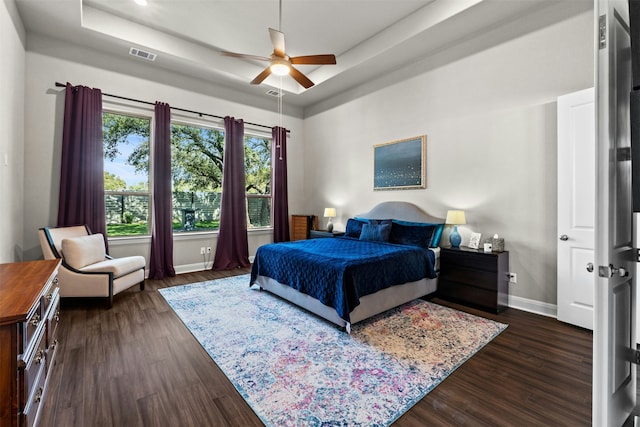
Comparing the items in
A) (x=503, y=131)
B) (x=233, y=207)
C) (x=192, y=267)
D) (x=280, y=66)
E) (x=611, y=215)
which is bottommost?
(x=192, y=267)

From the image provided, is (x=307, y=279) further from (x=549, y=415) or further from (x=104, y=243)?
(x=104, y=243)

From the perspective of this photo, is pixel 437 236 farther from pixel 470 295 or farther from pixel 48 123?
pixel 48 123

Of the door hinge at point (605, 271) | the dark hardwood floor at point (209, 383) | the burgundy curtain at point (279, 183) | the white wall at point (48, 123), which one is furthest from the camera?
the burgundy curtain at point (279, 183)

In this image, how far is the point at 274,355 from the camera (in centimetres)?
234

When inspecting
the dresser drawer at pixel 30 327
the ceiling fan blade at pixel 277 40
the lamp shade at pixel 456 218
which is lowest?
the dresser drawer at pixel 30 327

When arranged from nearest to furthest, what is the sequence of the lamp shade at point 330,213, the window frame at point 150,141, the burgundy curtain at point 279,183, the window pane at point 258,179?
the window frame at point 150,141 < the lamp shade at point 330,213 < the window pane at point 258,179 < the burgundy curtain at point 279,183

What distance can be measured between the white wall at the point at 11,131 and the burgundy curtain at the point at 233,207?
8.54ft

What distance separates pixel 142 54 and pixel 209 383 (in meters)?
4.63

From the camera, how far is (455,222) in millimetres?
3654

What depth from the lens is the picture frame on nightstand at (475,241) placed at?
3605 mm

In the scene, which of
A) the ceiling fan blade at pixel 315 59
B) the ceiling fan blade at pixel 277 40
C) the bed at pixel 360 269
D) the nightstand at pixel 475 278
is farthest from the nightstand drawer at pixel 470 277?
the ceiling fan blade at pixel 277 40

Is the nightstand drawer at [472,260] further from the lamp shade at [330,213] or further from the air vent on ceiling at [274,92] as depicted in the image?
the air vent on ceiling at [274,92]

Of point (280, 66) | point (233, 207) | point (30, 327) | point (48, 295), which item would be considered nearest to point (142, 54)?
point (280, 66)

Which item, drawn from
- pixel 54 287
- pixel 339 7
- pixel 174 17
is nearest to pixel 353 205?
pixel 339 7
